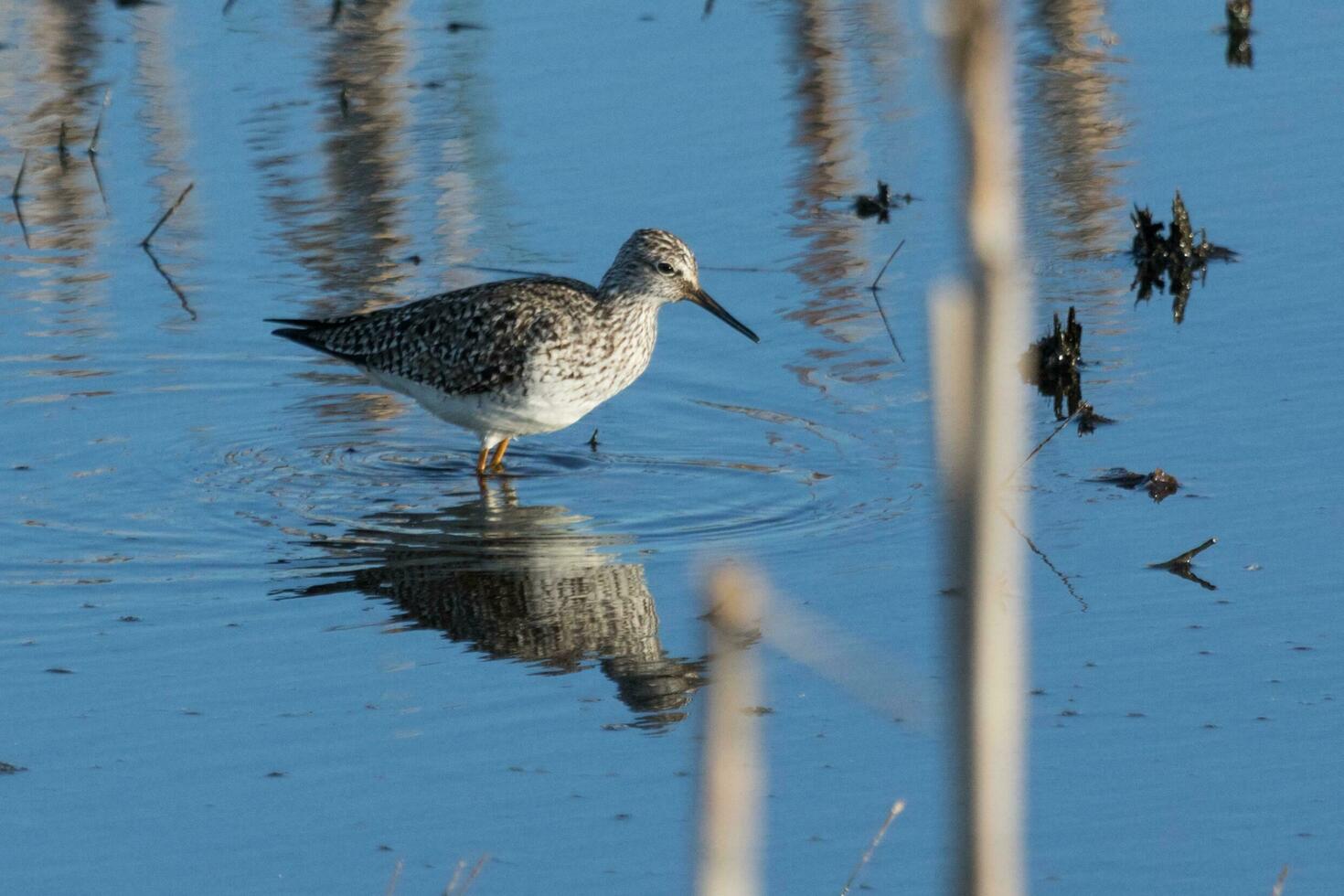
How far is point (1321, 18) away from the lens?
13094 mm

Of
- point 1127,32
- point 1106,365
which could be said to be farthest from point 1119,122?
point 1106,365

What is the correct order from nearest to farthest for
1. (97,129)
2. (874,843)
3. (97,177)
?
(874,843)
(97,129)
(97,177)

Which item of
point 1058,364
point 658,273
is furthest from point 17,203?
point 1058,364

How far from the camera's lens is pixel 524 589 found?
6.80 metres

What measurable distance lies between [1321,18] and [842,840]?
9814mm

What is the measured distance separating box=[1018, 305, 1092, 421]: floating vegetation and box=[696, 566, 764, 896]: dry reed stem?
697 centimetres

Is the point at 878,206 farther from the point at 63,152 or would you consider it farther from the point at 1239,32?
the point at 63,152

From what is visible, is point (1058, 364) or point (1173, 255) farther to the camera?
point (1173, 255)

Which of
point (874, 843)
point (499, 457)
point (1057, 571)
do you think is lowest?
point (499, 457)

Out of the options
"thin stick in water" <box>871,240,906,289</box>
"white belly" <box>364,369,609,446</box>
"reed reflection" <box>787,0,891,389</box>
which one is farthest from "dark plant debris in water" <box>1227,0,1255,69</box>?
"white belly" <box>364,369,609,446</box>

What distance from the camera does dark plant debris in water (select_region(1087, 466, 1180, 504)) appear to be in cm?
717

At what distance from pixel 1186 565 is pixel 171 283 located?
553 cm

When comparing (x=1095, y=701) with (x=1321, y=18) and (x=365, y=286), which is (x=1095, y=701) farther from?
(x=1321, y=18)

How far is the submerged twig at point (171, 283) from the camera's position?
967 cm
